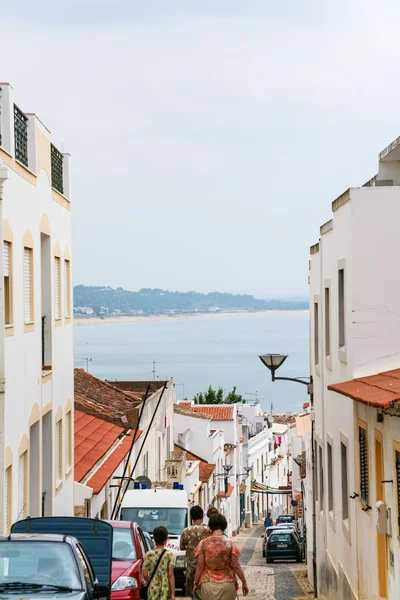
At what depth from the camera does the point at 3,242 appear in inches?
640

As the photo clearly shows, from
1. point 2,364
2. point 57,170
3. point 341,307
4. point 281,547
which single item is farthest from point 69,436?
point 281,547

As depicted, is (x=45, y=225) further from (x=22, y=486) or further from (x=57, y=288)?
(x=22, y=486)

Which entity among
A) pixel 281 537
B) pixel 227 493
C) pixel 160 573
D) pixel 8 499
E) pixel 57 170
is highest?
pixel 57 170

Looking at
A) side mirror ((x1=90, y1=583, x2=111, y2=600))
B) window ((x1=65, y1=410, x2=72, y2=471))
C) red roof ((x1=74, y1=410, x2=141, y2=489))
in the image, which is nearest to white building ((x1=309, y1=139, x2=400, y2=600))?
side mirror ((x1=90, y1=583, x2=111, y2=600))

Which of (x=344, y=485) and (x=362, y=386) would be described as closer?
(x=362, y=386)

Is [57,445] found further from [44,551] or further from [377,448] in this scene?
[44,551]

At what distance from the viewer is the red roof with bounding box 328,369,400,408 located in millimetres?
11847

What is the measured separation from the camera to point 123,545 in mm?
15242

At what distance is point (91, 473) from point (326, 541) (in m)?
7.44

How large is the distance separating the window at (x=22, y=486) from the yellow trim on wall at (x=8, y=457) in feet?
4.21

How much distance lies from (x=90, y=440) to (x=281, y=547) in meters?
16.3

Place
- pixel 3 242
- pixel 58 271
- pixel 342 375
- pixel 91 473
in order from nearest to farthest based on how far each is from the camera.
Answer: pixel 3 242 < pixel 342 375 < pixel 58 271 < pixel 91 473

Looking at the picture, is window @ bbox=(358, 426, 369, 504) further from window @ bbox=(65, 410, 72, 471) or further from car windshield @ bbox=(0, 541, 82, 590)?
window @ bbox=(65, 410, 72, 471)

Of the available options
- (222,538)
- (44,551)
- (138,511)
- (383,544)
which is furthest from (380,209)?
(138,511)
